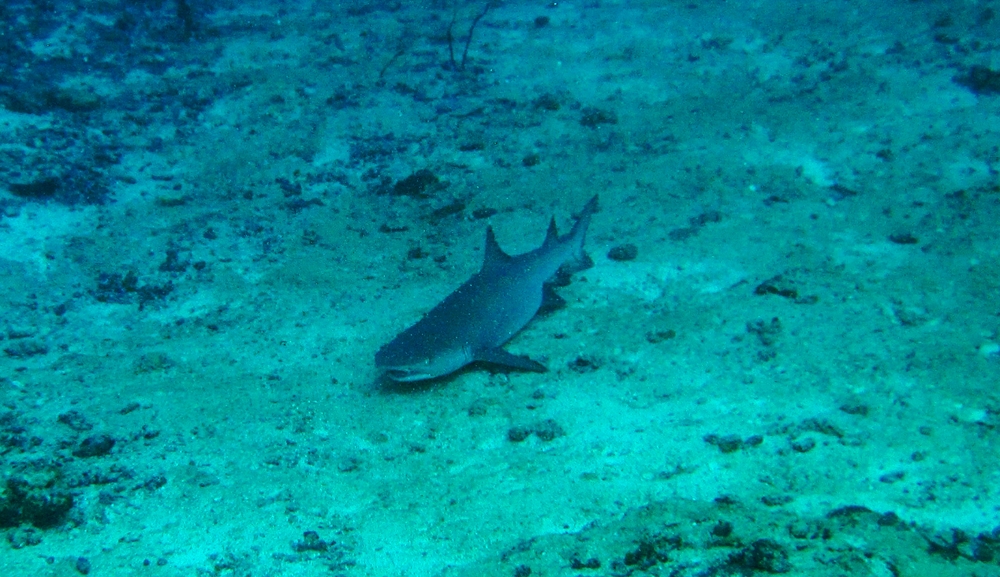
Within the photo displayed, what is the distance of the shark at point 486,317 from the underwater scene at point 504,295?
1.3 inches

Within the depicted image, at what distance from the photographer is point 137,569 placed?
3.01 metres

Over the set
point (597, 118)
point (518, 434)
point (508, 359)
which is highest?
point (597, 118)

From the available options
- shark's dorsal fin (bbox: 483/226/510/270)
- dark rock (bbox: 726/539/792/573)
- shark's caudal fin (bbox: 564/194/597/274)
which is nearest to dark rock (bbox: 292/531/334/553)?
dark rock (bbox: 726/539/792/573)

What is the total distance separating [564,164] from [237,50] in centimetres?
655

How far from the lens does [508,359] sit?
15.4ft

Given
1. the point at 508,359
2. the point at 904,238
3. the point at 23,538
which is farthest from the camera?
the point at 904,238

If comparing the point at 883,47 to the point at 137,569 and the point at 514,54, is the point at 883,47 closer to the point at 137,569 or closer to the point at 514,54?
the point at 514,54

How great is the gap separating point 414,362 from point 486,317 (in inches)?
31.3

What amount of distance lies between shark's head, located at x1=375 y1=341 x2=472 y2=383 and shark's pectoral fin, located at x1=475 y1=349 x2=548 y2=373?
196 mm

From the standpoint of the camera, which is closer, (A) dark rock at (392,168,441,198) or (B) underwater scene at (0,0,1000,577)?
(B) underwater scene at (0,0,1000,577)

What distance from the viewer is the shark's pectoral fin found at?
4.68 metres

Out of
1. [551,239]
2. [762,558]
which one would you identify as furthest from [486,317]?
[762,558]

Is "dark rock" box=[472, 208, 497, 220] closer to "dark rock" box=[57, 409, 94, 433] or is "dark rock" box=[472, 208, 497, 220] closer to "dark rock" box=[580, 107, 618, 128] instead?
"dark rock" box=[580, 107, 618, 128]

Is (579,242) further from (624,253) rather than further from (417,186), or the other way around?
(417,186)
